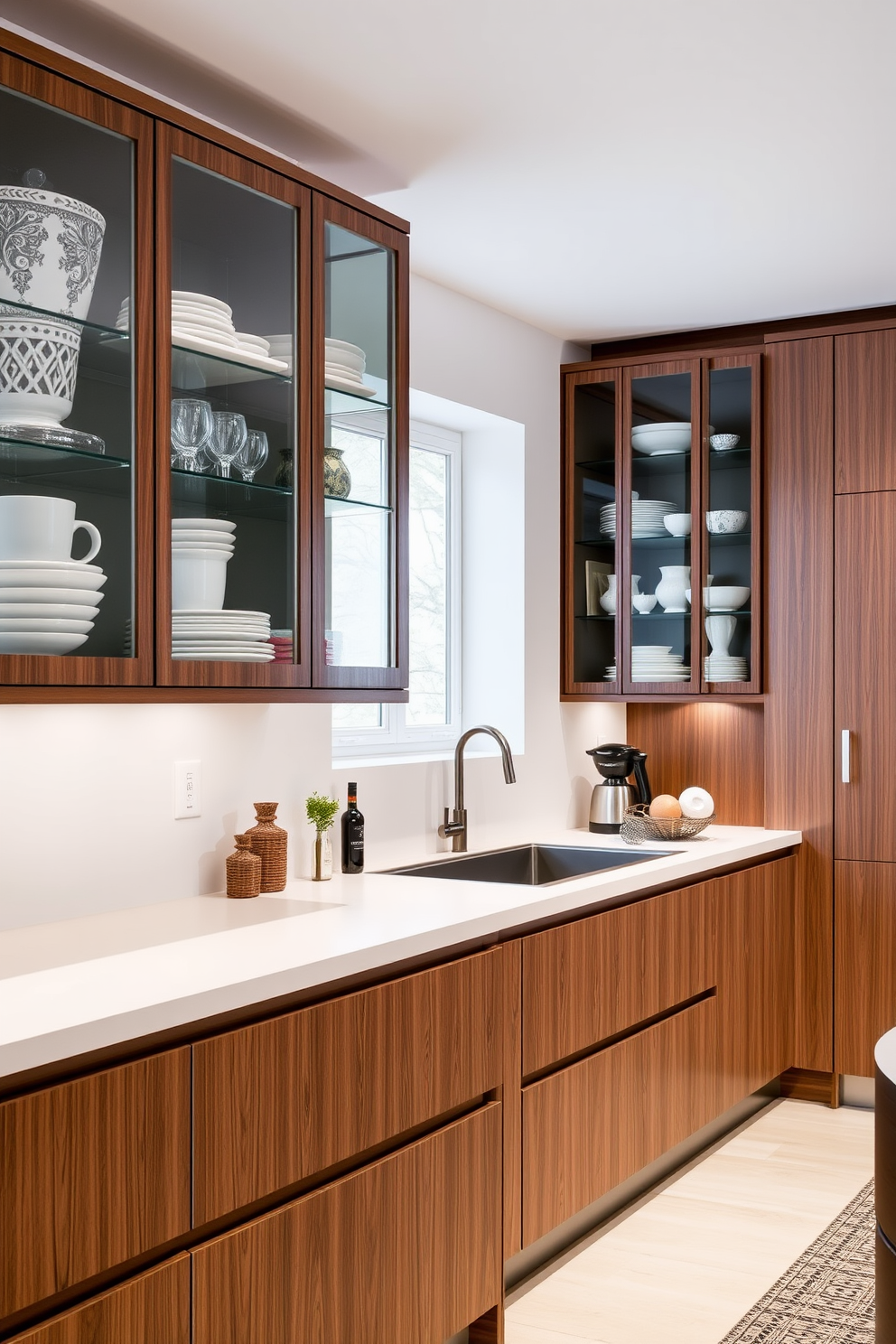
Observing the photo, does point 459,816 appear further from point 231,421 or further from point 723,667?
point 231,421

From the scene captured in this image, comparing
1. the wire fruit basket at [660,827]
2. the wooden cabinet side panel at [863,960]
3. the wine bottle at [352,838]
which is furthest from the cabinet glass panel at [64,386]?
the wooden cabinet side panel at [863,960]

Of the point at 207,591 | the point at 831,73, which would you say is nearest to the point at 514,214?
the point at 831,73

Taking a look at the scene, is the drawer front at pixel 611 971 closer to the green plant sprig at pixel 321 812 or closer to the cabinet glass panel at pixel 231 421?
the green plant sprig at pixel 321 812

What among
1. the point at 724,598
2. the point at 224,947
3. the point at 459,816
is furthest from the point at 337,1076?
the point at 724,598

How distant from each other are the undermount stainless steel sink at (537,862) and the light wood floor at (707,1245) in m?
0.85

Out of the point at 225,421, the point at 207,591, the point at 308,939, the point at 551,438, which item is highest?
the point at 551,438

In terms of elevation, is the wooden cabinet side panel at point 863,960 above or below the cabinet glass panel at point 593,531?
below

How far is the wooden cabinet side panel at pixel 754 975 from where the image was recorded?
3.65 metres

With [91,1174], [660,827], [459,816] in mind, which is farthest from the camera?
[660,827]

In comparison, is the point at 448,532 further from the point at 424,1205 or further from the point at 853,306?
the point at 424,1205

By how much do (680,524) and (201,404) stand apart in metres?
2.16

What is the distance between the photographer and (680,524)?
4125 millimetres

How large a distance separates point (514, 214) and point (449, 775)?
4.89 ft

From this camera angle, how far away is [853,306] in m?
4.04
